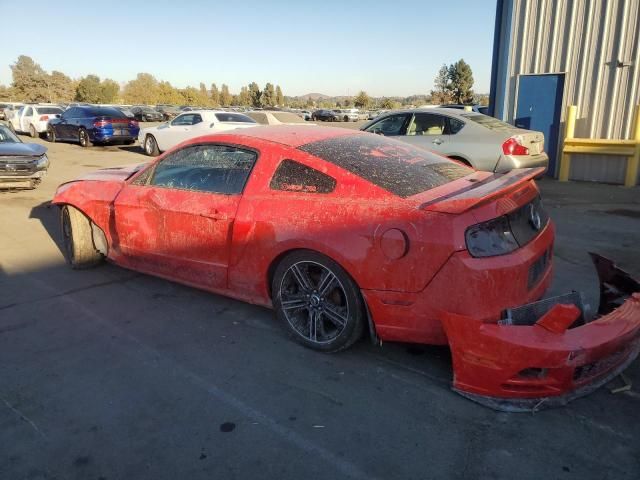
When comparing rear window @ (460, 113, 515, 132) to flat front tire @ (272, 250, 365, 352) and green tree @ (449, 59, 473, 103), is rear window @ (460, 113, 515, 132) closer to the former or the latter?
flat front tire @ (272, 250, 365, 352)

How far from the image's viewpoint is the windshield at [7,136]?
10091mm

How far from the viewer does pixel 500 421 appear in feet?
8.66

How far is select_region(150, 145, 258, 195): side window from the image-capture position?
12.5ft

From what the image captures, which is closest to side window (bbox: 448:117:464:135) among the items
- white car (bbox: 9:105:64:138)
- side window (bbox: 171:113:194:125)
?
side window (bbox: 171:113:194:125)

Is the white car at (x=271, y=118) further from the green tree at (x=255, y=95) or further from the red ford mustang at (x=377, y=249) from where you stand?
the green tree at (x=255, y=95)

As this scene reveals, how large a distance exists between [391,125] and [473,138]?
5.58ft

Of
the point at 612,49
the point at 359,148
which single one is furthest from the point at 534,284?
the point at 612,49

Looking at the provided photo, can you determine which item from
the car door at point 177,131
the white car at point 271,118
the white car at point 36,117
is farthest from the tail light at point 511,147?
the white car at point 36,117

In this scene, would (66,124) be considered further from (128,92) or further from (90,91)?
(128,92)

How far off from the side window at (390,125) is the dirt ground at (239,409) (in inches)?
215

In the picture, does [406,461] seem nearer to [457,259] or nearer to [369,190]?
[457,259]

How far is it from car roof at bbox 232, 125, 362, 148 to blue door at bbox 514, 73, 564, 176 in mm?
8626

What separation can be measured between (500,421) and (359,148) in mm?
2112

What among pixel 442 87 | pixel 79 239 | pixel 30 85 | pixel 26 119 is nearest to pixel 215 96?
pixel 30 85
